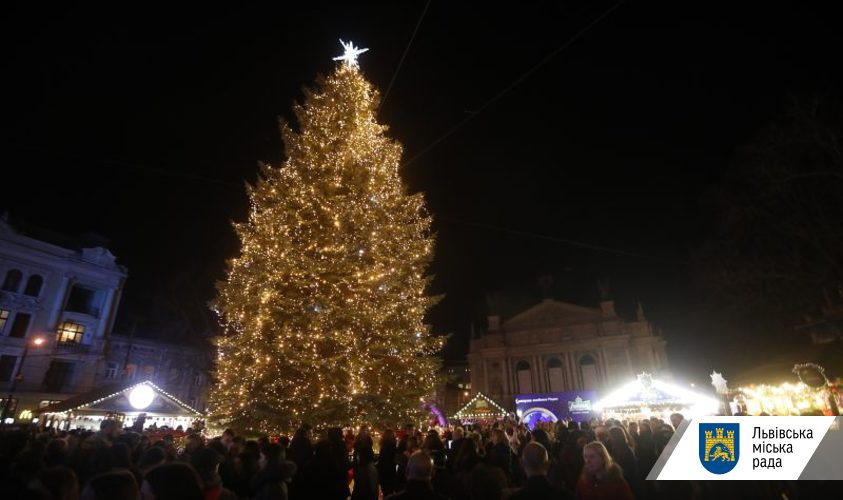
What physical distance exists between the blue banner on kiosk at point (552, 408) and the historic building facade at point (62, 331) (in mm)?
29377

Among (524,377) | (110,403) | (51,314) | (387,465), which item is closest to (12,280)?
(51,314)

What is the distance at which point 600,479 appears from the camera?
176 inches

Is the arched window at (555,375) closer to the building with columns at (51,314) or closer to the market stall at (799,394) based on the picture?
the market stall at (799,394)

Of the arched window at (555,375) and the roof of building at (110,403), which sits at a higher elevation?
the arched window at (555,375)

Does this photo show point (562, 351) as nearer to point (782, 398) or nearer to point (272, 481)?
point (782, 398)

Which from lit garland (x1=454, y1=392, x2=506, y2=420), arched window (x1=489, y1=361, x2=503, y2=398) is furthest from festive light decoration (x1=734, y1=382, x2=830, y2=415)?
arched window (x1=489, y1=361, x2=503, y2=398)

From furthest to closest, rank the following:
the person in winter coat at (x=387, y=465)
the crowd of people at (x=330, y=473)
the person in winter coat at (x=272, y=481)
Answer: the person in winter coat at (x=387, y=465) < the person in winter coat at (x=272, y=481) < the crowd of people at (x=330, y=473)

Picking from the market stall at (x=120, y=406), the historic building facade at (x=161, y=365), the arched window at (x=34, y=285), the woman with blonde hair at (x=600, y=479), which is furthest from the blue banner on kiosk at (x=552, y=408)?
the arched window at (x=34, y=285)

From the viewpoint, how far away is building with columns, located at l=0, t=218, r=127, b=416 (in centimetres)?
2834

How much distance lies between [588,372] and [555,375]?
412 centimetres

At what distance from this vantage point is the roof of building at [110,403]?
15031mm

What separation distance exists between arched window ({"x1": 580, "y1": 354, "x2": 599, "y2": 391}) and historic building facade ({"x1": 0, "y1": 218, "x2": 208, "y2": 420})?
1724 inches

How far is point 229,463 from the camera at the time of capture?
20.7ft

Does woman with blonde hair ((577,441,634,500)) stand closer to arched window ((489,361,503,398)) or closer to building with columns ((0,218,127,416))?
building with columns ((0,218,127,416))
